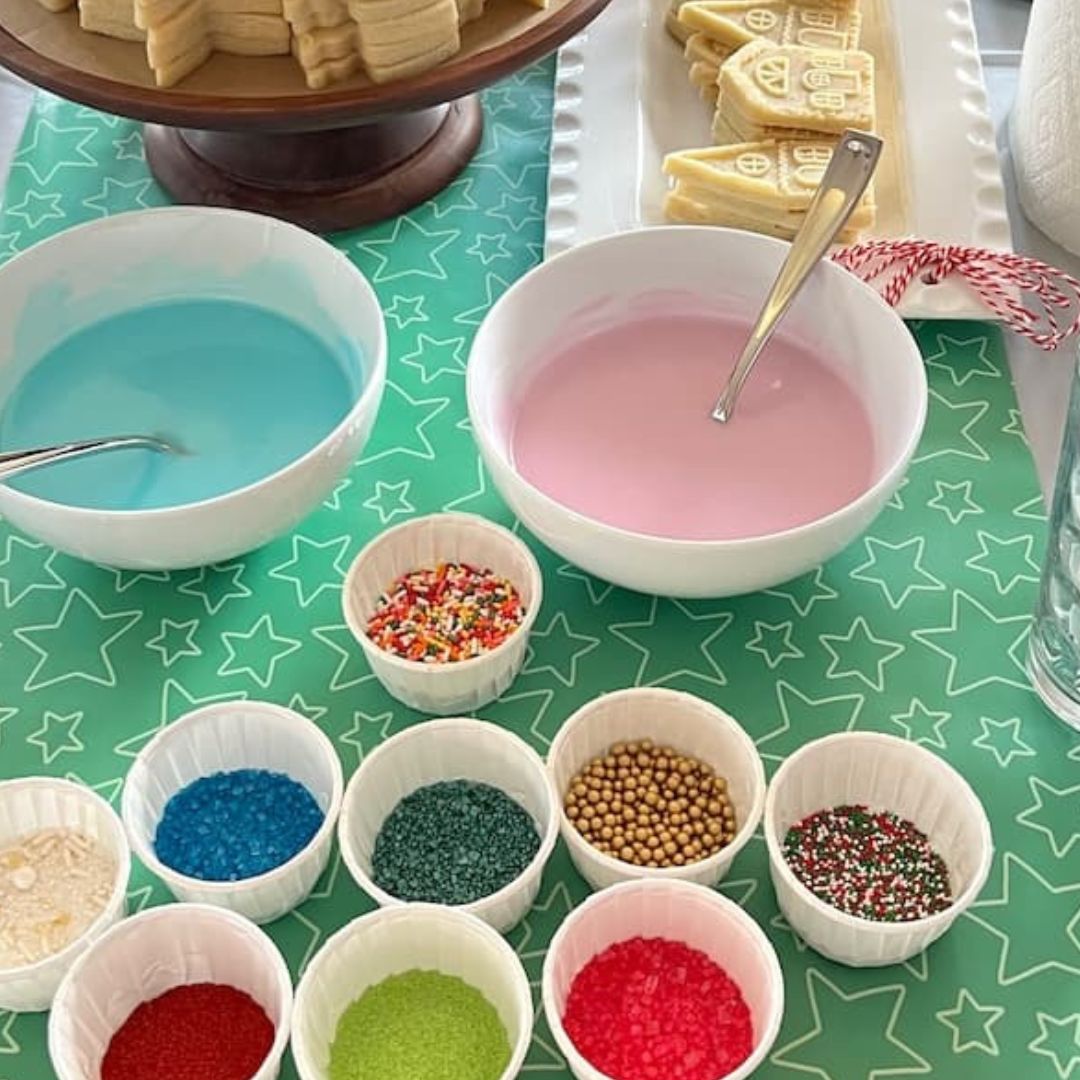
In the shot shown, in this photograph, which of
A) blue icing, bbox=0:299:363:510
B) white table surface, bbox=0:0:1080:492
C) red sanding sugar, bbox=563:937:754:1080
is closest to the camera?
red sanding sugar, bbox=563:937:754:1080

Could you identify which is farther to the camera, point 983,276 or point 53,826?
point 983,276

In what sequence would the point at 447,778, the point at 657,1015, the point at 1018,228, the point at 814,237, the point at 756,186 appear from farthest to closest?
the point at 1018,228
the point at 756,186
the point at 814,237
the point at 447,778
the point at 657,1015

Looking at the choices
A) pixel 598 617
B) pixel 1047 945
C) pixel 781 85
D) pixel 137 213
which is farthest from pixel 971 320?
pixel 137 213

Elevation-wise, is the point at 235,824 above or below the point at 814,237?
below

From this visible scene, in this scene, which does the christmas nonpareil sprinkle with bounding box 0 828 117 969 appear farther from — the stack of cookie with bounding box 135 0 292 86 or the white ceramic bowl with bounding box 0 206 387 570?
the stack of cookie with bounding box 135 0 292 86

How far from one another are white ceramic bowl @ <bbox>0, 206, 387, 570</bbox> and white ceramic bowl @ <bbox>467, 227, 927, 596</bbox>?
0.29 feet

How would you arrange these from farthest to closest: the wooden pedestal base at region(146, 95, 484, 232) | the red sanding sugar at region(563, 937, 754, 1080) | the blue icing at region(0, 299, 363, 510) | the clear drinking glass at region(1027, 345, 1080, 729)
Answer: the wooden pedestal base at region(146, 95, 484, 232)
the blue icing at region(0, 299, 363, 510)
the clear drinking glass at region(1027, 345, 1080, 729)
the red sanding sugar at region(563, 937, 754, 1080)

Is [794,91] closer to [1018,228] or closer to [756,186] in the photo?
[756,186]

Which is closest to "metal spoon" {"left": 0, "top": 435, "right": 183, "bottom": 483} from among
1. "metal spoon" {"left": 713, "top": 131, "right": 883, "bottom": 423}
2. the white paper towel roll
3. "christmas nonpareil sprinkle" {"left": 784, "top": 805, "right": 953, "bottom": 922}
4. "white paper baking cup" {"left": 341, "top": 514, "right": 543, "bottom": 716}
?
"white paper baking cup" {"left": 341, "top": 514, "right": 543, "bottom": 716}

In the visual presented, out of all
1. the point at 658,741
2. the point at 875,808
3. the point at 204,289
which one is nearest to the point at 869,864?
the point at 875,808

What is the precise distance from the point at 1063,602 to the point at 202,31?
70 cm

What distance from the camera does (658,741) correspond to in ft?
3.15

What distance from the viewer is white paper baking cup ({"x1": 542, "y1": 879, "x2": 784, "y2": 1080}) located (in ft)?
2.68

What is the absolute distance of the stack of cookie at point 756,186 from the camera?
1181mm
